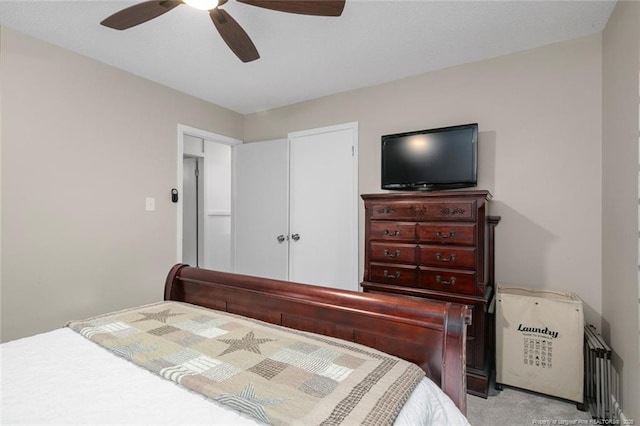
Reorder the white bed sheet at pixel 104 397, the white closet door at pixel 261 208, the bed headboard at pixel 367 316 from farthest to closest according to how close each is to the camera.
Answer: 1. the white closet door at pixel 261 208
2. the bed headboard at pixel 367 316
3. the white bed sheet at pixel 104 397

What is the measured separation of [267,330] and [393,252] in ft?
4.22

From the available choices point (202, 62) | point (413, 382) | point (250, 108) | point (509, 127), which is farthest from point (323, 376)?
point (250, 108)

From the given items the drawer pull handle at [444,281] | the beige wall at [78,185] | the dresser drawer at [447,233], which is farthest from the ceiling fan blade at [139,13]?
the drawer pull handle at [444,281]

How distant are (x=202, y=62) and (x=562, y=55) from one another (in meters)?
2.75

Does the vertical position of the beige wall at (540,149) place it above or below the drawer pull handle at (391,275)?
above

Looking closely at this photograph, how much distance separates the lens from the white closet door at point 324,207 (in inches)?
126

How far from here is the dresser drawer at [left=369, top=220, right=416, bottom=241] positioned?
7.71 ft

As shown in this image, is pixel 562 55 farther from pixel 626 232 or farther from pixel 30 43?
pixel 30 43

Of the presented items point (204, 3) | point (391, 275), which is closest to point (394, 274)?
point (391, 275)

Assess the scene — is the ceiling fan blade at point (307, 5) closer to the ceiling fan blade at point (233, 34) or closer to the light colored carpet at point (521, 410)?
the ceiling fan blade at point (233, 34)

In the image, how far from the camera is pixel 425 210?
230 centimetres

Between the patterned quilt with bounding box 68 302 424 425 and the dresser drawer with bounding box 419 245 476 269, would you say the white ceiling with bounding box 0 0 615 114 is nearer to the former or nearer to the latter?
the dresser drawer with bounding box 419 245 476 269

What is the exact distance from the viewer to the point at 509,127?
8.14ft

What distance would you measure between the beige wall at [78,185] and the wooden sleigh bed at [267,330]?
1.14m
